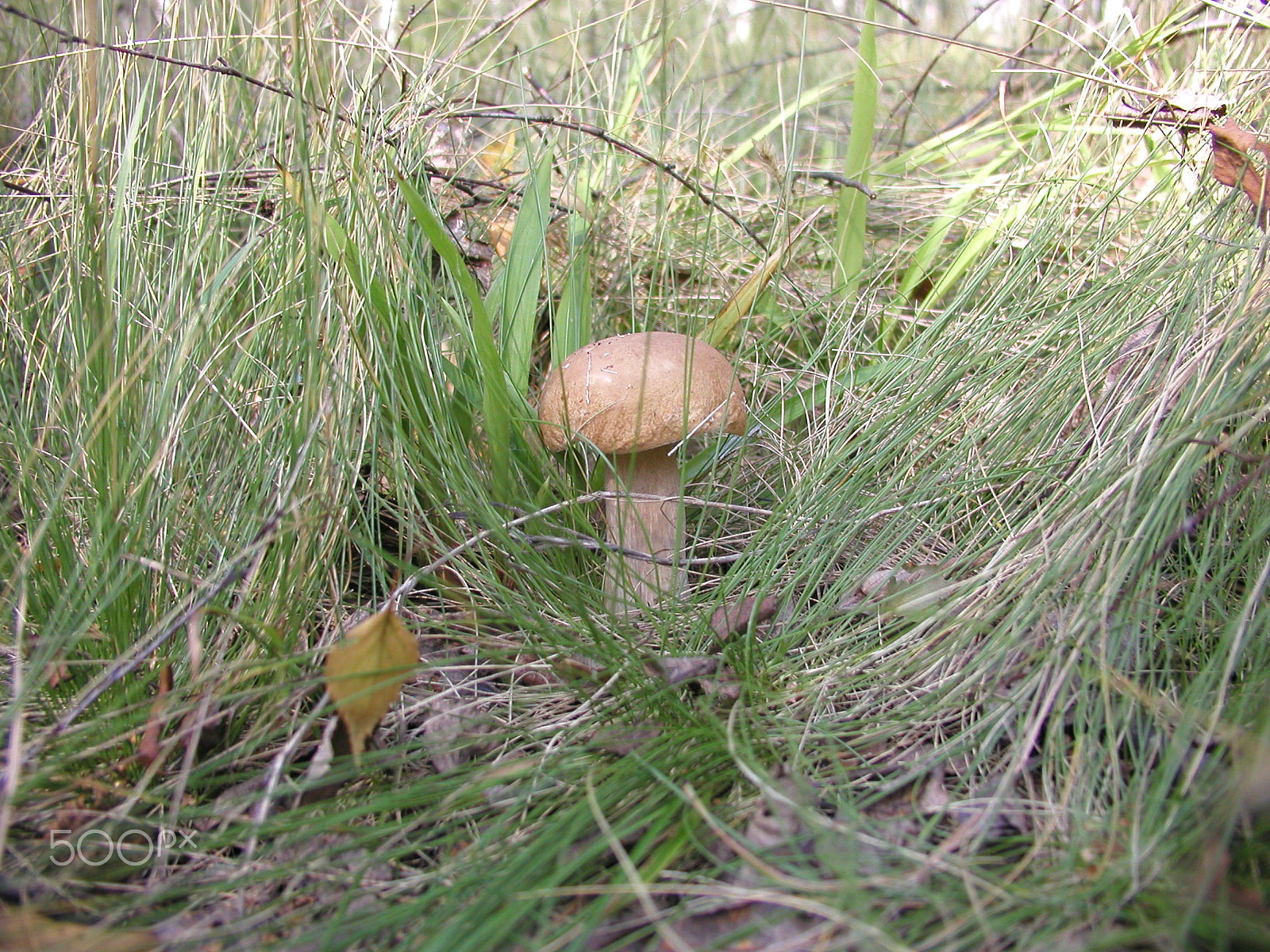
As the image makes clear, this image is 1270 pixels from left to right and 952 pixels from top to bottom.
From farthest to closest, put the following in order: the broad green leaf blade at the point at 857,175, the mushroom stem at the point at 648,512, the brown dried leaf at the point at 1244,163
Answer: the broad green leaf blade at the point at 857,175
the mushroom stem at the point at 648,512
the brown dried leaf at the point at 1244,163

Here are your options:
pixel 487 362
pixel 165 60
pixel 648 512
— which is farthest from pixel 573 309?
pixel 165 60

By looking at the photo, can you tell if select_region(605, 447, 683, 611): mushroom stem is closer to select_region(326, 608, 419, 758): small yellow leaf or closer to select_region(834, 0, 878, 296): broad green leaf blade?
select_region(326, 608, 419, 758): small yellow leaf

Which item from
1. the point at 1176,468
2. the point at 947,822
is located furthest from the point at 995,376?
the point at 947,822

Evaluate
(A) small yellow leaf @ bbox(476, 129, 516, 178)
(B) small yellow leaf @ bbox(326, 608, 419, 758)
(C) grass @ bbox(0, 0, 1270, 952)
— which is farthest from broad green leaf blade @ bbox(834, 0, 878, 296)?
(B) small yellow leaf @ bbox(326, 608, 419, 758)

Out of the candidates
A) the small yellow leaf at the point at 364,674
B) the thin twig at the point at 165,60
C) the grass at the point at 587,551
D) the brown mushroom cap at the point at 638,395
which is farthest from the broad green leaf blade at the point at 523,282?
the small yellow leaf at the point at 364,674

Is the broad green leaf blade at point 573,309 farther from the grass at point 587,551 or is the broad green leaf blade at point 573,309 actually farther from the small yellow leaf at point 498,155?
the small yellow leaf at point 498,155

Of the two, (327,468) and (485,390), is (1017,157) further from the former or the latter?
(327,468)
